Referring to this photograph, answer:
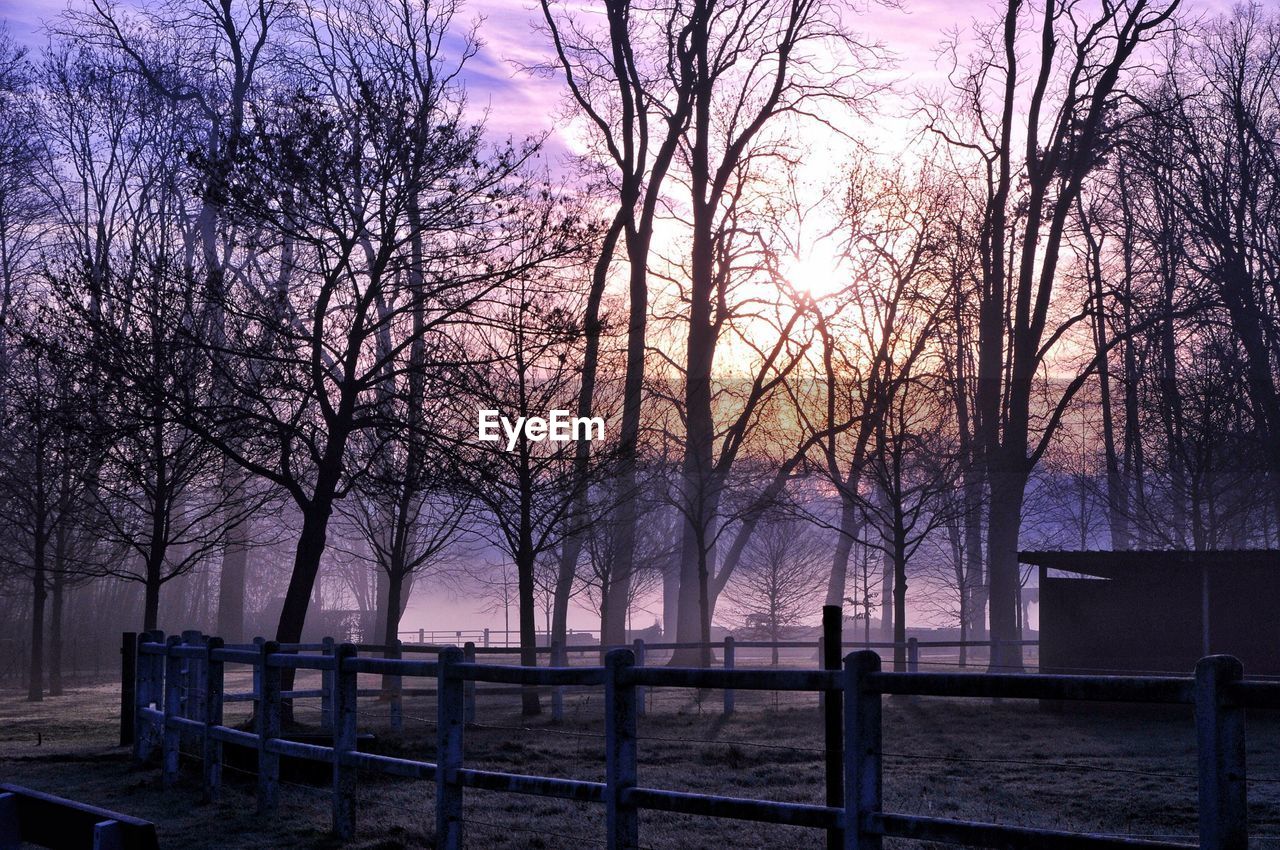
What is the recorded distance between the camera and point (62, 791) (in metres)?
12.2

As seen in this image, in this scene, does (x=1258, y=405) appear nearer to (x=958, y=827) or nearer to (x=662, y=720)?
(x=662, y=720)

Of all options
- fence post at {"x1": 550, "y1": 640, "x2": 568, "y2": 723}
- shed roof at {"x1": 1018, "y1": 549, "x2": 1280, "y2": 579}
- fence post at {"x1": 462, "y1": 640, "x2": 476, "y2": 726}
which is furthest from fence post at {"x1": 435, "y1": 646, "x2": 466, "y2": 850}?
shed roof at {"x1": 1018, "y1": 549, "x2": 1280, "y2": 579}

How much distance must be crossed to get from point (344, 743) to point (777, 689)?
429cm

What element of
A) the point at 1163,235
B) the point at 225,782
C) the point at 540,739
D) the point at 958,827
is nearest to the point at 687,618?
the point at 1163,235

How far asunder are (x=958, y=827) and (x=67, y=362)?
1422cm

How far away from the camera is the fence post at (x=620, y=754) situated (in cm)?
668

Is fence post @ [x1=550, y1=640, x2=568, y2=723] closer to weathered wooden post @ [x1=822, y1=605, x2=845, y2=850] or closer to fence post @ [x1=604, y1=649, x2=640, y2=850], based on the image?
weathered wooden post @ [x1=822, y1=605, x2=845, y2=850]

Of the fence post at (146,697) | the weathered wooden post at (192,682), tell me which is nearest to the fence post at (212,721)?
the weathered wooden post at (192,682)

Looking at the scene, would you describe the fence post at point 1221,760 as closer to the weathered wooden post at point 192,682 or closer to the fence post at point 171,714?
the fence post at point 171,714

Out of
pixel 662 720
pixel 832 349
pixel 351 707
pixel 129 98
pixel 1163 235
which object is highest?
pixel 129 98

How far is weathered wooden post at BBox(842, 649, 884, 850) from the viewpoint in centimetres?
541

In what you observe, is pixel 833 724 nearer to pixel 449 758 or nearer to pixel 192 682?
pixel 449 758

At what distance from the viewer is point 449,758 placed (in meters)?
8.05

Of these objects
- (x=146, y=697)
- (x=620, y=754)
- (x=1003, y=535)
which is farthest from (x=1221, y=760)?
(x=1003, y=535)
